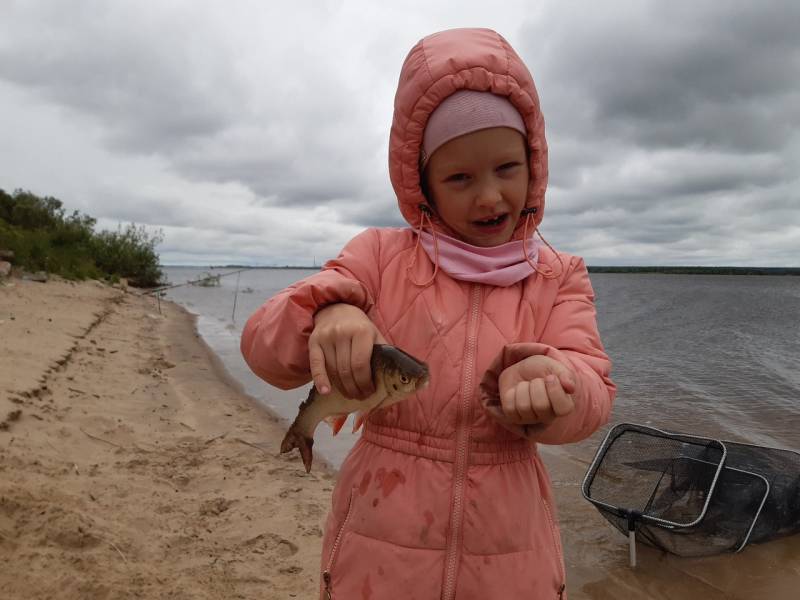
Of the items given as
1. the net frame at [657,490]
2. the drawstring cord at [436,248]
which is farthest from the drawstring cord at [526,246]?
the net frame at [657,490]

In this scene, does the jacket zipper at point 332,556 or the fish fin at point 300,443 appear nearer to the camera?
the jacket zipper at point 332,556

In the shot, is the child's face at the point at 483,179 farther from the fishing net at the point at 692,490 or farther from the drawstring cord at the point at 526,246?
the fishing net at the point at 692,490

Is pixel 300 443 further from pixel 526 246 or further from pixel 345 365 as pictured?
pixel 526 246

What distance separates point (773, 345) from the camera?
19328mm

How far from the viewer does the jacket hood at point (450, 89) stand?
199cm

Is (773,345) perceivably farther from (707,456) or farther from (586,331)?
(586,331)

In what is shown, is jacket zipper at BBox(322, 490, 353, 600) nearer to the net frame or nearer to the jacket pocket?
the jacket pocket

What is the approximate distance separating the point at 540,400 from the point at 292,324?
2.40 feet

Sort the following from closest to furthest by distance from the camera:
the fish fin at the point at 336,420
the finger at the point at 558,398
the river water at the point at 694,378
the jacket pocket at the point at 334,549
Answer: the finger at the point at 558,398, the jacket pocket at the point at 334,549, the fish fin at the point at 336,420, the river water at the point at 694,378

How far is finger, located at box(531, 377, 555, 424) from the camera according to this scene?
1502 millimetres

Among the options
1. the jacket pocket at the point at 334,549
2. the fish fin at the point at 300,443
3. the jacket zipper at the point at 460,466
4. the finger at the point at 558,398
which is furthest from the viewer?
the fish fin at the point at 300,443

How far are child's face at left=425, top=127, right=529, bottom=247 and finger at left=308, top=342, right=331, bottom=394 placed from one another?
0.78 m

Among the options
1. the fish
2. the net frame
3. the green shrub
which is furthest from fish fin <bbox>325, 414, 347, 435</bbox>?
the green shrub

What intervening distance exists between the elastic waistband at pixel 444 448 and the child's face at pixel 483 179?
2.48ft
